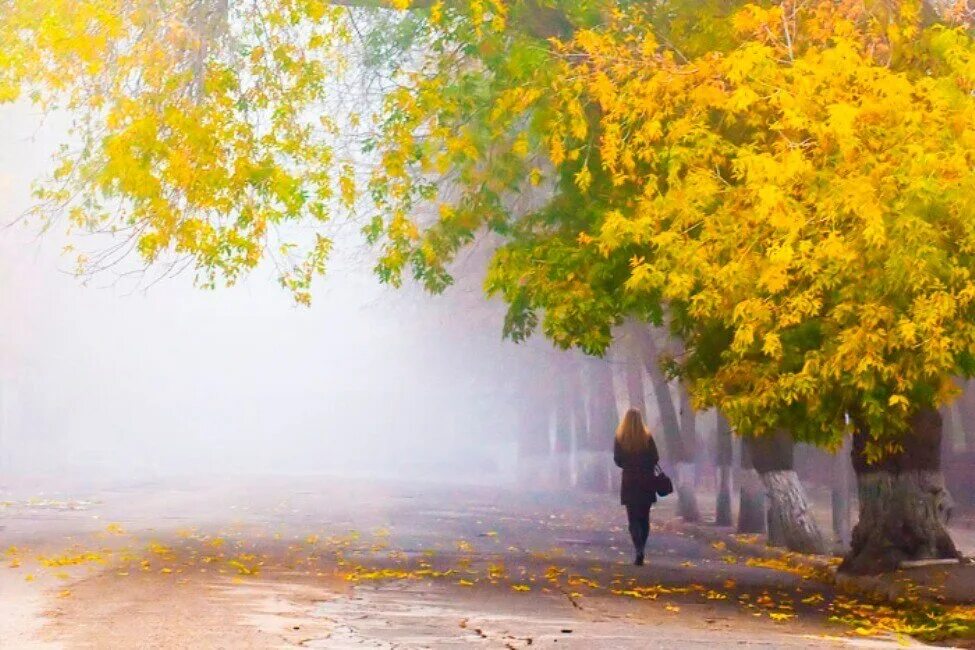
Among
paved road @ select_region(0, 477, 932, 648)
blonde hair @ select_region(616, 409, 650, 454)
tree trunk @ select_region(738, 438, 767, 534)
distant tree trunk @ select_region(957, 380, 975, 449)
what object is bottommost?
paved road @ select_region(0, 477, 932, 648)

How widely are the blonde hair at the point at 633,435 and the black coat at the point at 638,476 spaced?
64 millimetres

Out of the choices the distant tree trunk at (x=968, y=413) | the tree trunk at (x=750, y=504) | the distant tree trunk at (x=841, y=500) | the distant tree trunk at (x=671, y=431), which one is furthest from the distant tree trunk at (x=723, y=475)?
the distant tree trunk at (x=841, y=500)

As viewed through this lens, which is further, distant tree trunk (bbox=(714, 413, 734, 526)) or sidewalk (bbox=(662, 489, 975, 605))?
distant tree trunk (bbox=(714, 413, 734, 526))

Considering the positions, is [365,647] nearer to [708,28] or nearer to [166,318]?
[708,28]

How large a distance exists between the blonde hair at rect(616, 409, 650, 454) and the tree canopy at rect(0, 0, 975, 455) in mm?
1915

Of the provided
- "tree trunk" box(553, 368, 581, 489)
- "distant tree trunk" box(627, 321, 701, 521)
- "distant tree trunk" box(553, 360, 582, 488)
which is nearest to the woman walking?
"distant tree trunk" box(627, 321, 701, 521)

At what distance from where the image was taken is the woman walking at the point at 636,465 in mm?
19891

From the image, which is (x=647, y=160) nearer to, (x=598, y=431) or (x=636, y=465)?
(x=636, y=465)

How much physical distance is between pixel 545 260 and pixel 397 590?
3695mm

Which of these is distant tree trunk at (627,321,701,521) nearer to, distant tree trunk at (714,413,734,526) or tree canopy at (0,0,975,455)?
distant tree trunk at (714,413,734,526)

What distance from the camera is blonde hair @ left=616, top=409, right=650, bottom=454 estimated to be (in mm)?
19969

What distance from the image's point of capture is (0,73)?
16.8 metres

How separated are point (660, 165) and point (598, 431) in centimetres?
3616

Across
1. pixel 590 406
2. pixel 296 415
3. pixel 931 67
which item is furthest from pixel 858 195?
pixel 296 415
